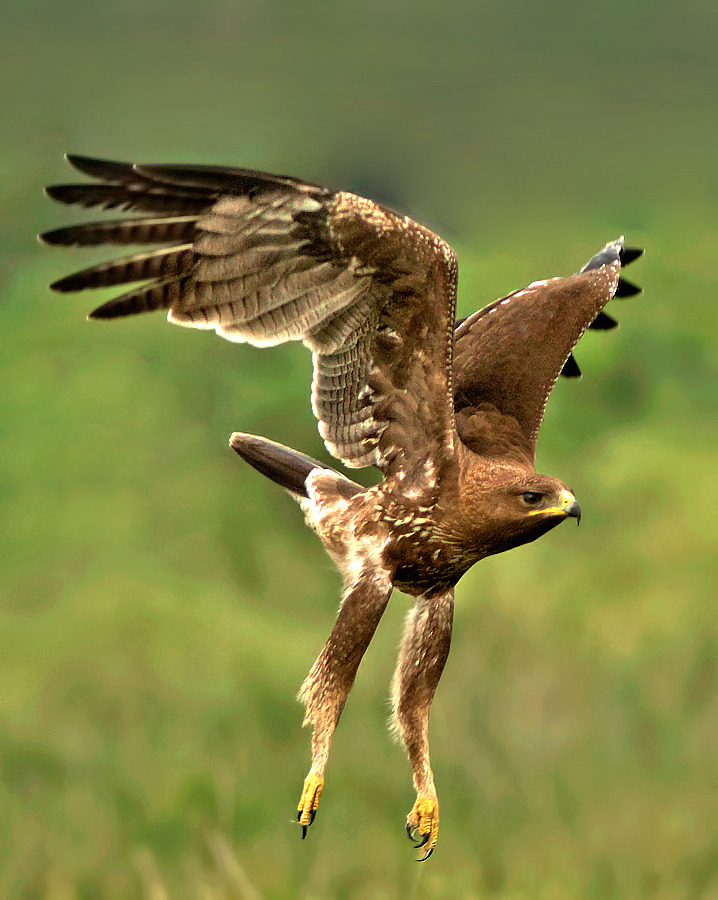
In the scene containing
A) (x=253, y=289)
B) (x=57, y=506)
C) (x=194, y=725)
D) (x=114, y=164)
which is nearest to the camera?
(x=114, y=164)

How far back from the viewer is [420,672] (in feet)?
20.1

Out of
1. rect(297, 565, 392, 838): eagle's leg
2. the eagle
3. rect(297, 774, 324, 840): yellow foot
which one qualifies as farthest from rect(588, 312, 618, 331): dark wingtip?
rect(297, 774, 324, 840): yellow foot

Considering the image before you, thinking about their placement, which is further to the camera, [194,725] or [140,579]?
[140,579]

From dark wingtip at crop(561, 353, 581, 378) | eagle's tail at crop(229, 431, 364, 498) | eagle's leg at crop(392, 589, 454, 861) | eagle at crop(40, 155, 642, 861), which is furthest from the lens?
dark wingtip at crop(561, 353, 581, 378)

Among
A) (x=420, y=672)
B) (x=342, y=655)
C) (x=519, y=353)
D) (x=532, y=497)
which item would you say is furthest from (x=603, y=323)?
(x=342, y=655)

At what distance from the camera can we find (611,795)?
1608 cm

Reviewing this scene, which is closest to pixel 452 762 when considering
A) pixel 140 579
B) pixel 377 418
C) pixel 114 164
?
pixel 140 579

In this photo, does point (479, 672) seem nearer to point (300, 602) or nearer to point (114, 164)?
point (300, 602)

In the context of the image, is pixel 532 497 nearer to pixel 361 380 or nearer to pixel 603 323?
pixel 361 380

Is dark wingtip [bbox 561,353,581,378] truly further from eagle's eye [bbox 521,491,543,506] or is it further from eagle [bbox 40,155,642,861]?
eagle's eye [bbox 521,491,543,506]

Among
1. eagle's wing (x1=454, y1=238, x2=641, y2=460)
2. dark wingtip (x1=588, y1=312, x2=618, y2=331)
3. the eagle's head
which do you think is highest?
dark wingtip (x1=588, y1=312, x2=618, y2=331)

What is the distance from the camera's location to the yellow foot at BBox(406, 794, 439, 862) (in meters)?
5.94

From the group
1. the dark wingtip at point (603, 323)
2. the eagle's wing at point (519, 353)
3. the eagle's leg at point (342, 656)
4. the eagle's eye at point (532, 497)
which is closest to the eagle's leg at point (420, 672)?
the eagle's leg at point (342, 656)

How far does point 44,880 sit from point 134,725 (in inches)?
81.6
